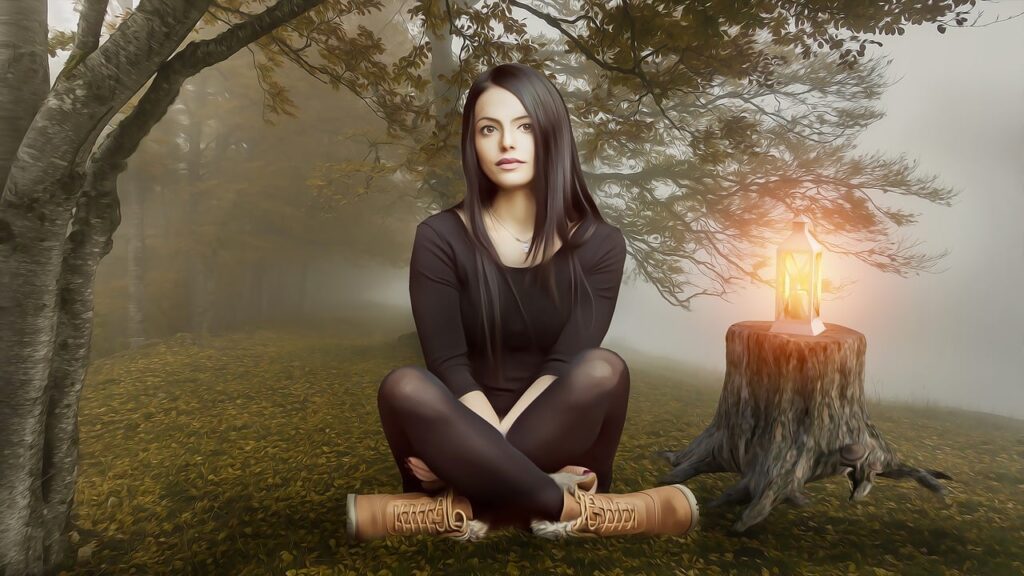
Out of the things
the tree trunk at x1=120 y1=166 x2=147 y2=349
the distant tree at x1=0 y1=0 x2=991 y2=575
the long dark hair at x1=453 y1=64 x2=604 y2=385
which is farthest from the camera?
the tree trunk at x1=120 y1=166 x2=147 y2=349

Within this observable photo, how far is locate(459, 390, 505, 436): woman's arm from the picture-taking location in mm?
1776

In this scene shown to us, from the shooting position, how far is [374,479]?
237 centimetres

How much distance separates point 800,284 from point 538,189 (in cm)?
107

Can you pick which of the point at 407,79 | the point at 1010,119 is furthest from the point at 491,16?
the point at 1010,119

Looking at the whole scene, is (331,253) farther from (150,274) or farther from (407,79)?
(407,79)

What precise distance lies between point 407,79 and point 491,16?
56 cm

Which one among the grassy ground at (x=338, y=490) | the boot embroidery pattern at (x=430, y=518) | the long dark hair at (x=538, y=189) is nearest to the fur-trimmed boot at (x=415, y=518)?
the boot embroidery pattern at (x=430, y=518)

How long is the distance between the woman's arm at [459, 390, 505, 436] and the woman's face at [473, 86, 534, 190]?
695mm

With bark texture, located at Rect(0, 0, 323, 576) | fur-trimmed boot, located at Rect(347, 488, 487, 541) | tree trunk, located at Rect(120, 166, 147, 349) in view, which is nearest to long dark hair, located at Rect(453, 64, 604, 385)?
fur-trimmed boot, located at Rect(347, 488, 487, 541)

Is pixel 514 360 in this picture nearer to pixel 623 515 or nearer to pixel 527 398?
pixel 527 398

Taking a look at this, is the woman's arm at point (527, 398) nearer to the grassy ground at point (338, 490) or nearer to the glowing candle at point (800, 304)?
the grassy ground at point (338, 490)

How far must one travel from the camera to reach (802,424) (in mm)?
2070

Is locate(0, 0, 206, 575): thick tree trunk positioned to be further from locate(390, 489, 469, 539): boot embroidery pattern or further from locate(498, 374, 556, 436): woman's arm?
Result: locate(498, 374, 556, 436): woman's arm

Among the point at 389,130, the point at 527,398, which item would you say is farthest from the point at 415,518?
the point at 389,130
